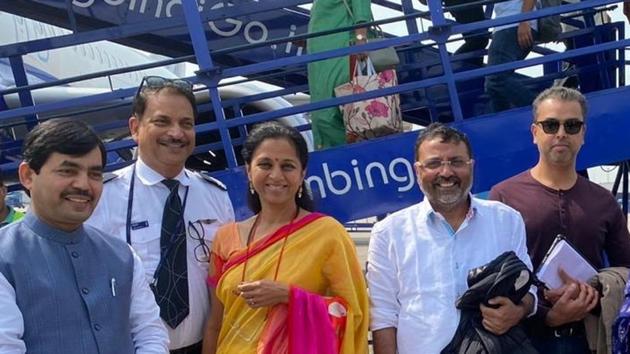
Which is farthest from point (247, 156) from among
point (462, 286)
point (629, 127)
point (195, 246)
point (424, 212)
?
point (629, 127)

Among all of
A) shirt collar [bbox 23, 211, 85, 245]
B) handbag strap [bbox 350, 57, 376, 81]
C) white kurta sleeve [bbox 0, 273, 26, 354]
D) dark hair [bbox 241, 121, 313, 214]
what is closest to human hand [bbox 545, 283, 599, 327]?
dark hair [bbox 241, 121, 313, 214]

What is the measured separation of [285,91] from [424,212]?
2965mm

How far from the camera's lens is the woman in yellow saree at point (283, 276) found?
293 centimetres

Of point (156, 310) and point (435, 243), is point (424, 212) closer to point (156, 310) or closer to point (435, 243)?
point (435, 243)

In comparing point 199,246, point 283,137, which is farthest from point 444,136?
point 199,246

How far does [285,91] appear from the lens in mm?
5996

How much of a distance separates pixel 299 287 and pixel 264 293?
139 millimetres

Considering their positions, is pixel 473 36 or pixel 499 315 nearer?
pixel 499 315

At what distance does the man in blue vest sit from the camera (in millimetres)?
2369

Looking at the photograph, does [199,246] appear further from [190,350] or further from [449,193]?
[449,193]

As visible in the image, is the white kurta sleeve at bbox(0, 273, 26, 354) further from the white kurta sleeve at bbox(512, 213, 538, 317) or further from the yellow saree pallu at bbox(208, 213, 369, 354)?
the white kurta sleeve at bbox(512, 213, 538, 317)

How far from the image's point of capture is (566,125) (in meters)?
3.47

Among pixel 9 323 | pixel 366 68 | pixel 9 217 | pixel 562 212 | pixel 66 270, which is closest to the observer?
pixel 9 323

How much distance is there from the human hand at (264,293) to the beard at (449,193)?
66 cm
